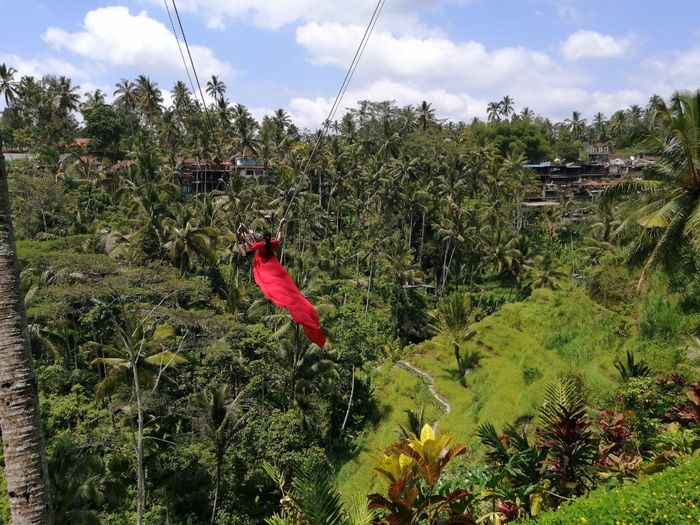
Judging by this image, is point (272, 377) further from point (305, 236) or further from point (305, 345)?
point (305, 236)

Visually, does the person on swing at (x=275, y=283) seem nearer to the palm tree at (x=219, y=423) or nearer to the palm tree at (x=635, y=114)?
the palm tree at (x=219, y=423)

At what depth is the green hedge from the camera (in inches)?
169

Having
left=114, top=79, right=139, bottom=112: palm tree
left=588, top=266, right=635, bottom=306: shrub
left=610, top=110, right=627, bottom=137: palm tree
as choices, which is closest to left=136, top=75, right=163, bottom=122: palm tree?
left=114, top=79, right=139, bottom=112: palm tree

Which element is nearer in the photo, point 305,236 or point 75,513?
point 75,513

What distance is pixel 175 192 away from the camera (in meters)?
36.0

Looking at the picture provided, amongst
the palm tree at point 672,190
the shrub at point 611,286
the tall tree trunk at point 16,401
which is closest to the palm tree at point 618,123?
the shrub at point 611,286

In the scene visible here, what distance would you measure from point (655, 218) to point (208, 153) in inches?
1544

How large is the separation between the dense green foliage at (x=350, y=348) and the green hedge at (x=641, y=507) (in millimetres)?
837

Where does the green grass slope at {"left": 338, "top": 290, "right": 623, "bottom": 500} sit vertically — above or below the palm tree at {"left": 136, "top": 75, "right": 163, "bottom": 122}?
below

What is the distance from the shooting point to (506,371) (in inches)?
674

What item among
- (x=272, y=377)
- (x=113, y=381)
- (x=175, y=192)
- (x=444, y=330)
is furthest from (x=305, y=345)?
(x=175, y=192)

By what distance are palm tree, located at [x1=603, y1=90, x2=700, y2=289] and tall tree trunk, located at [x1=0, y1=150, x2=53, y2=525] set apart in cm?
1002

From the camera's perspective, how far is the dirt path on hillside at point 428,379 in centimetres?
1841

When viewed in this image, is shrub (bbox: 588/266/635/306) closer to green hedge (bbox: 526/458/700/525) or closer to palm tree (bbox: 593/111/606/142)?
→ green hedge (bbox: 526/458/700/525)
